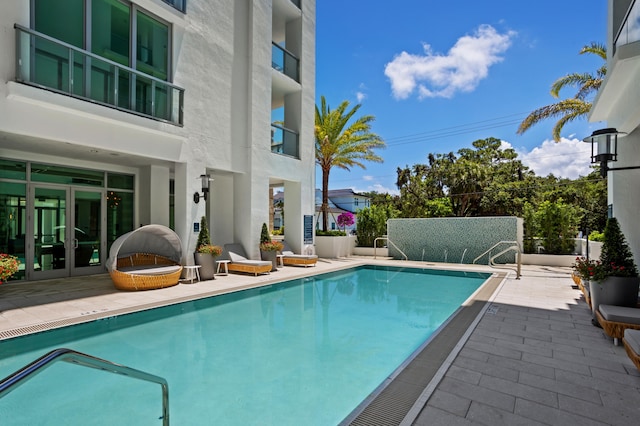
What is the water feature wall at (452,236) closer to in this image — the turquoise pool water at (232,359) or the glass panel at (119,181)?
the turquoise pool water at (232,359)

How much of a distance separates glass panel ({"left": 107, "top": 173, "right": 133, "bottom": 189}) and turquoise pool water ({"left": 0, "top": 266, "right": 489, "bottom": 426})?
612cm

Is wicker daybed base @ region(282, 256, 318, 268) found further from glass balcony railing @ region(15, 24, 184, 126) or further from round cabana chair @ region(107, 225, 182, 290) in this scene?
glass balcony railing @ region(15, 24, 184, 126)

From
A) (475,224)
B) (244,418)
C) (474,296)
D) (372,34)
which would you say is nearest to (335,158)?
(372,34)

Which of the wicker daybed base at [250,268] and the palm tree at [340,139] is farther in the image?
the palm tree at [340,139]

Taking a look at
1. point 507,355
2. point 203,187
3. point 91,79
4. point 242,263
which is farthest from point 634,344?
point 91,79

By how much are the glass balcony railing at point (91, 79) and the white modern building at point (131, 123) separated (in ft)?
0.08

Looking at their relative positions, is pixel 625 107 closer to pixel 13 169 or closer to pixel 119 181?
pixel 119 181

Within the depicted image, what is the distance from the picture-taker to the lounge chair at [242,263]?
38.1ft

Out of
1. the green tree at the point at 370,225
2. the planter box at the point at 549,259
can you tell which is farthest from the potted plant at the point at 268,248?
the planter box at the point at 549,259

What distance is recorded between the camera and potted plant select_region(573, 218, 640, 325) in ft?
18.0

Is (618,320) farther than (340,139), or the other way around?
(340,139)

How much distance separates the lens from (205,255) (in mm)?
10641

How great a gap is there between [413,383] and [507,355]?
1.68 meters

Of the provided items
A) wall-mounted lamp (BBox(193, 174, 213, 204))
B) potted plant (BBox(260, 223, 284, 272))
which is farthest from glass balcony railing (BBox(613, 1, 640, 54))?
potted plant (BBox(260, 223, 284, 272))
